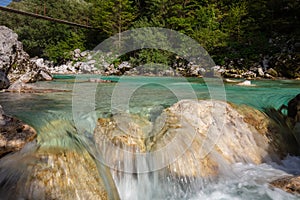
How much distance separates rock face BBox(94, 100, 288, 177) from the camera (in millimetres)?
3365

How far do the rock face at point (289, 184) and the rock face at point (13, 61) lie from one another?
834 centimetres

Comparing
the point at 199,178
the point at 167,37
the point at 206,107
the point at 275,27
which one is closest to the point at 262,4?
the point at 275,27

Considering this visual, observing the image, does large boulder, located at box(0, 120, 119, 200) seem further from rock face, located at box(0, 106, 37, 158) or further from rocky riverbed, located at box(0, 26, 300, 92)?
rocky riverbed, located at box(0, 26, 300, 92)

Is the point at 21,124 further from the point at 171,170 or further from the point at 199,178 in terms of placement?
the point at 199,178

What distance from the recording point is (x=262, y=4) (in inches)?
755

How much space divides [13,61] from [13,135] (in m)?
7.62

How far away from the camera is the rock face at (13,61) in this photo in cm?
832

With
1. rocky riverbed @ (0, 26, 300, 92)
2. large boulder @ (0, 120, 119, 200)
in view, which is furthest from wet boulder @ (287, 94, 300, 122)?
rocky riverbed @ (0, 26, 300, 92)

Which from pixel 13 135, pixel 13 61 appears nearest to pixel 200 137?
pixel 13 135

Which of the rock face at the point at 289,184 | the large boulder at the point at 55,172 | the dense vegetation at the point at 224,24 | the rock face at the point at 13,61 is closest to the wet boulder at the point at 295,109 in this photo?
the rock face at the point at 289,184

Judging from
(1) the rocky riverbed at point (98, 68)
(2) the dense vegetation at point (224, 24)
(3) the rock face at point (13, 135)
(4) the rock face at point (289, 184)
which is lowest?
(4) the rock face at point (289, 184)

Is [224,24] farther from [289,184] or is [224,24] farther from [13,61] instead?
[289,184]

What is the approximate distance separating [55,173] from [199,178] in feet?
6.81

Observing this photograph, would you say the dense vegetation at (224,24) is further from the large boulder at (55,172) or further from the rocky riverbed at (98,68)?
the large boulder at (55,172)
